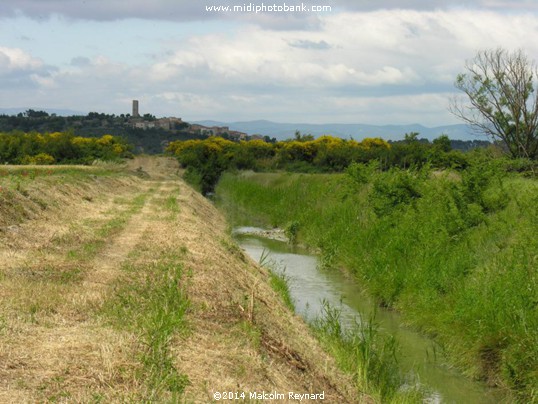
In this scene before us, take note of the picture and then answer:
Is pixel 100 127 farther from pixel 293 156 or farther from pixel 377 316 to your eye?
pixel 377 316

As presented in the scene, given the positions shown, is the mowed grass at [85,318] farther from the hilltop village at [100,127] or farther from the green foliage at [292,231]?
the hilltop village at [100,127]

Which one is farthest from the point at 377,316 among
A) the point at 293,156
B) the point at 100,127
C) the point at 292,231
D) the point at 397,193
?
the point at 100,127

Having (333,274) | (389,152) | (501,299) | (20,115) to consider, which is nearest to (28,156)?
(389,152)

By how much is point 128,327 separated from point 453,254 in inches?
408

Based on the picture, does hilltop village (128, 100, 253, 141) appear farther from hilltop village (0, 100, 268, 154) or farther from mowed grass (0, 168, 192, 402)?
mowed grass (0, 168, 192, 402)

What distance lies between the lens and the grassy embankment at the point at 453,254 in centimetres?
1200

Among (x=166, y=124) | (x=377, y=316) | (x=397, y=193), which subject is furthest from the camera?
(x=166, y=124)

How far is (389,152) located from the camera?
213 feet

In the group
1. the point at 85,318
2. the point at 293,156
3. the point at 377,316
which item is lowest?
the point at 377,316

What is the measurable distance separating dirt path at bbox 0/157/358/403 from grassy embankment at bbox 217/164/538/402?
273 cm

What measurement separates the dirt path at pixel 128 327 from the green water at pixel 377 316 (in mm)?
1983

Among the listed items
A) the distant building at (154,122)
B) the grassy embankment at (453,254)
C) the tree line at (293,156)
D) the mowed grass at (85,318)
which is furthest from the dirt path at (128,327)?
the distant building at (154,122)

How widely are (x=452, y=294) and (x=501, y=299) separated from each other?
8.15 feet

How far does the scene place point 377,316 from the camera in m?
17.0
